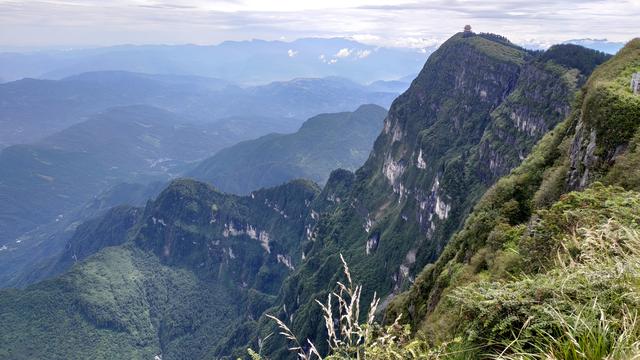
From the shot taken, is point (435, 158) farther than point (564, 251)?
Yes

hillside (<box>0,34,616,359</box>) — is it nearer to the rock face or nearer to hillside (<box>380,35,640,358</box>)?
the rock face

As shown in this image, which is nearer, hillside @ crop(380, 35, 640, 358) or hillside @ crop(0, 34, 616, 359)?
hillside @ crop(380, 35, 640, 358)

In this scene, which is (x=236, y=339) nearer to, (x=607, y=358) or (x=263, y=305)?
(x=263, y=305)

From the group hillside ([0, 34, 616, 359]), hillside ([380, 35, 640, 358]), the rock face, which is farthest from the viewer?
hillside ([0, 34, 616, 359])

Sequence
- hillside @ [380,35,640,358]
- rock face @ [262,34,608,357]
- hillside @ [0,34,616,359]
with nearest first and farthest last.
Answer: hillside @ [380,35,640,358] < rock face @ [262,34,608,357] < hillside @ [0,34,616,359]

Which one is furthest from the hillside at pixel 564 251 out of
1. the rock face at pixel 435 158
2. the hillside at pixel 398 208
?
the hillside at pixel 398 208

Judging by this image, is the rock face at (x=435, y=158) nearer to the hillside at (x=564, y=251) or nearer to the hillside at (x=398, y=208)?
the hillside at (x=398, y=208)

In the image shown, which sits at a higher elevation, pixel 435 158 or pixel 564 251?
pixel 564 251

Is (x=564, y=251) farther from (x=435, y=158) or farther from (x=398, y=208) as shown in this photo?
(x=398, y=208)

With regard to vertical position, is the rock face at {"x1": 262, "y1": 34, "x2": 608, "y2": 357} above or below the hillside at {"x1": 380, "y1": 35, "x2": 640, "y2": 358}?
below

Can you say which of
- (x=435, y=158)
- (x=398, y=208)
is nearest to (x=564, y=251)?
(x=435, y=158)

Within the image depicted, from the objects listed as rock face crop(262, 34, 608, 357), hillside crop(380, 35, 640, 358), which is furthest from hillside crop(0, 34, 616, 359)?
hillside crop(380, 35, 640, 358)

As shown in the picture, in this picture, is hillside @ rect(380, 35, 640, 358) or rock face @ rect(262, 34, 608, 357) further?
rock face @ rect(262, 34, 608, 357)
